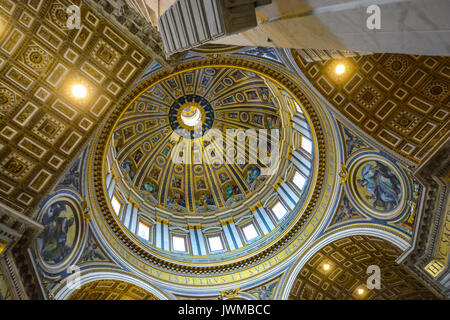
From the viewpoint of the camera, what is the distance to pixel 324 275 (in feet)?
51.4

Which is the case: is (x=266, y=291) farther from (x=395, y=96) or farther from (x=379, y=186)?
(x=395, y=96)

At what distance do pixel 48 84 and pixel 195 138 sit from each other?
14.3 m

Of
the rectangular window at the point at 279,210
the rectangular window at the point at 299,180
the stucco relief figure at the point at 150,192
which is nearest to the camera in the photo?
the rectangular window at the point at 299,180

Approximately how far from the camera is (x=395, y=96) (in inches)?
430

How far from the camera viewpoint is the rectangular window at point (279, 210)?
1828cm

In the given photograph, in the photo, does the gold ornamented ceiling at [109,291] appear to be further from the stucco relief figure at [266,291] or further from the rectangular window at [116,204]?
the stucco relief figure at [266,291]

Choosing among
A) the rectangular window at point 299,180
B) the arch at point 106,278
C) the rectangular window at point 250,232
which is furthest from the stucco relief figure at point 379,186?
the arch at point 106,278

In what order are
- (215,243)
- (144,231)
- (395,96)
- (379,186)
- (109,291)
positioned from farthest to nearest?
(215,243), (144,231), (109,291), (379,186), (395,96)

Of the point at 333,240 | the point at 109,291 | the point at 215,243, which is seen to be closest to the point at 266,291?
the point at 333,240

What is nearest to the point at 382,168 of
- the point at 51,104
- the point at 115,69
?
the point at 115,69

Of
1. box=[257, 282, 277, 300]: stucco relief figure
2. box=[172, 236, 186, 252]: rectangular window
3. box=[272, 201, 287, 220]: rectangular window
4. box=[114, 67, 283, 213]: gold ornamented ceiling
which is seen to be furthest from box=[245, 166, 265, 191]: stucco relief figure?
box=[257, 282, 277, 300]: stucco relief figure

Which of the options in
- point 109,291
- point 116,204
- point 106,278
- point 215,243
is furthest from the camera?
point 215,243

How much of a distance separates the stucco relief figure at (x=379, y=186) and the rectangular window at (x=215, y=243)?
893 cm

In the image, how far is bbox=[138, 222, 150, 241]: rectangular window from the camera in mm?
17438
